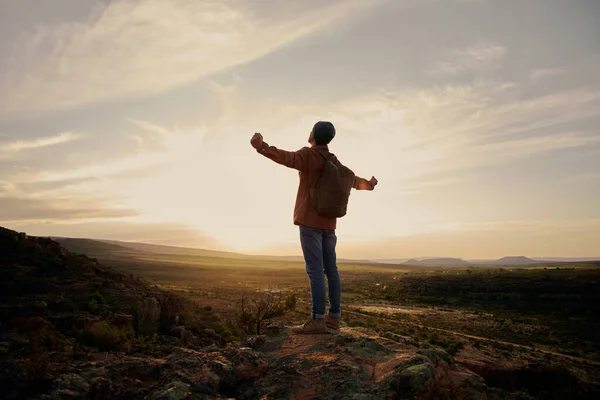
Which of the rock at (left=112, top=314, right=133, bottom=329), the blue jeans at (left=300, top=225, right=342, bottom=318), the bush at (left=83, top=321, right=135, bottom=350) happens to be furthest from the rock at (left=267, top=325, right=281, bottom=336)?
the rock at (left=112, top=314, right=133, bottom=329)

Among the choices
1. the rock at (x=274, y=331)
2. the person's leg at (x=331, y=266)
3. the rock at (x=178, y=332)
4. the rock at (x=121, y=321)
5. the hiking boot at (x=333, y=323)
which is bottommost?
the rock at (x=178, y=332)

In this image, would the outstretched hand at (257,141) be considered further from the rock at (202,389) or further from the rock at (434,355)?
the rock at (434,355)

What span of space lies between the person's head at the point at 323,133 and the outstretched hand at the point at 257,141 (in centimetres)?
99

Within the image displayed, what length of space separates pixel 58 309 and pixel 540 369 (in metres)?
12.8

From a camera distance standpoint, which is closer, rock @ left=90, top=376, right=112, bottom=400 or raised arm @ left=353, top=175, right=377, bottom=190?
rock @ left=90, top=376, right=112, bottom=400

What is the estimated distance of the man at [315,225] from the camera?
4.70m

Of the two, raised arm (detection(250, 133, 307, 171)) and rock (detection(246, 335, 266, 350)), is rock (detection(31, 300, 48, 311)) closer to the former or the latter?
rock (detection(246, 335, 266, 350))

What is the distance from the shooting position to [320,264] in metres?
4.83

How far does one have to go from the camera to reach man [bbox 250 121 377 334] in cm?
470

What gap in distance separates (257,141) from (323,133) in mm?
1088

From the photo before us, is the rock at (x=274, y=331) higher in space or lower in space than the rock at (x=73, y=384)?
higher

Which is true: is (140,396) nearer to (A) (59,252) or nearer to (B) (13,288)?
(B) (13,288)

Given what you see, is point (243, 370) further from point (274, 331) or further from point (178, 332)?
point (178, 332)

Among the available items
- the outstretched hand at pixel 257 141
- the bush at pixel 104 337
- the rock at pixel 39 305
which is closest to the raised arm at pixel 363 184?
the outstretched hand at pixel 257 141
